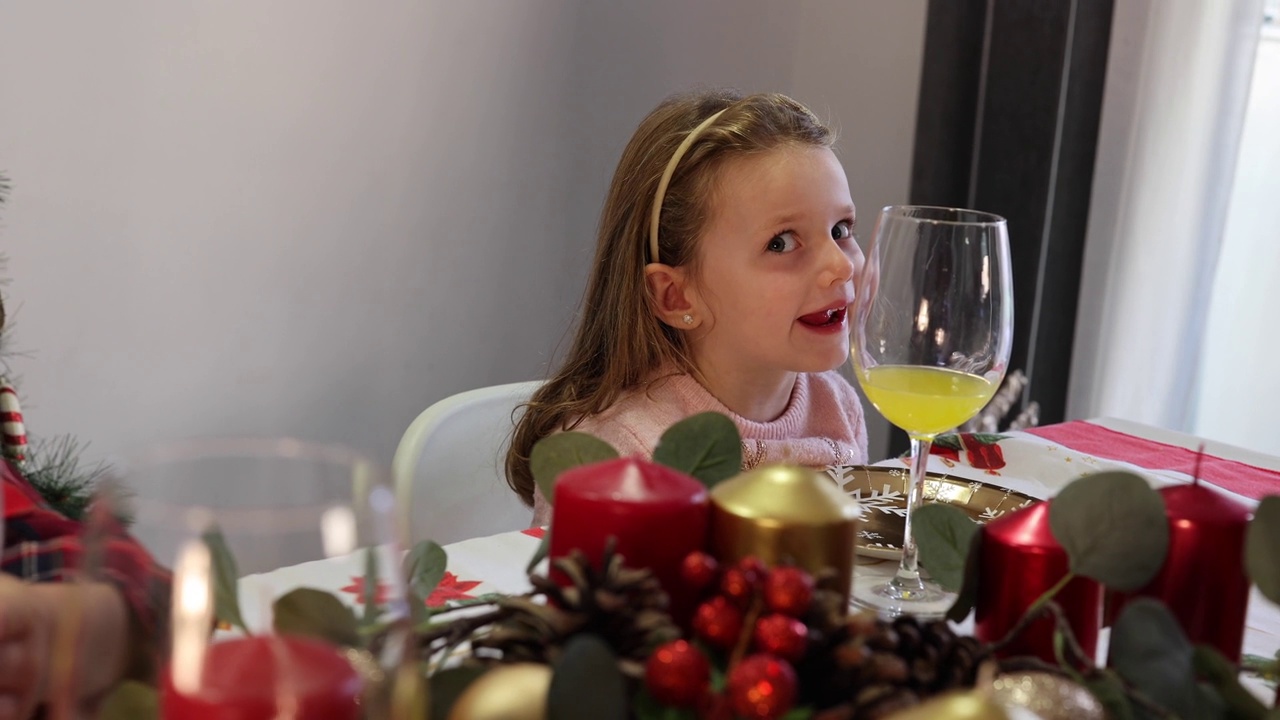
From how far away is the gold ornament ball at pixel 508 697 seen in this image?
0.33 metres

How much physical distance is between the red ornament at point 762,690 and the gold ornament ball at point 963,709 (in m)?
0.04

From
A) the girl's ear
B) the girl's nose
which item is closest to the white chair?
the girl's ear

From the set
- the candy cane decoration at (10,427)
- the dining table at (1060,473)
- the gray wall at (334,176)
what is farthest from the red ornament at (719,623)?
the gray wall at (334,176)

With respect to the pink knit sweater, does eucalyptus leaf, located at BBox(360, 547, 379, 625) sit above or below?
above

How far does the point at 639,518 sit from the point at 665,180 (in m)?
1.00

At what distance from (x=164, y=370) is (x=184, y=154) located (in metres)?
0.32

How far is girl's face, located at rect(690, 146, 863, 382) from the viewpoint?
1276mm

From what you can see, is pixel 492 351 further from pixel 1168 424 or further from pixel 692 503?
pixel 692 503

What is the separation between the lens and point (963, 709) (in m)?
0.29

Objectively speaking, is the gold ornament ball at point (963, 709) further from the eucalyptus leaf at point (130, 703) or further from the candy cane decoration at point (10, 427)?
the candy cane decoration at point (10, 427)

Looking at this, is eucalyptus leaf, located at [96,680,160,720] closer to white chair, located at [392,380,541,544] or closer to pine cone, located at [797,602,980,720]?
pine cone, located at [797,602,980,720]

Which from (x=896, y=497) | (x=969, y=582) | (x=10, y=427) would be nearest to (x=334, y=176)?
(x=10, y=427)

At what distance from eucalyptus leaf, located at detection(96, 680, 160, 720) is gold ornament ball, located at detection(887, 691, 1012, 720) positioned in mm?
188

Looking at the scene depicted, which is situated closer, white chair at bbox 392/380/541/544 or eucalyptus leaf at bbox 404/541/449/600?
eucalyptus leaf at bbox 404/541/449/600
